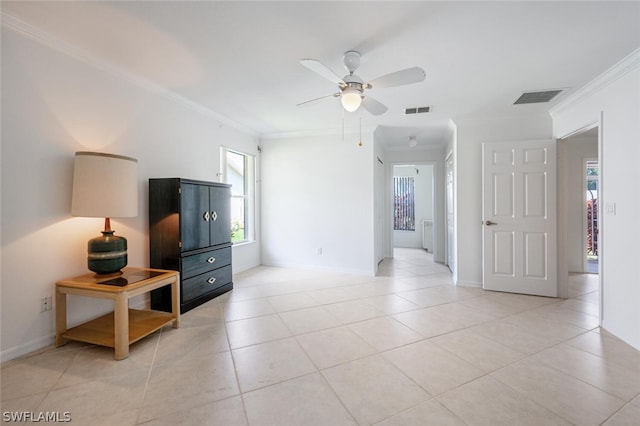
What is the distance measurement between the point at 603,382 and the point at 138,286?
3.37 meters

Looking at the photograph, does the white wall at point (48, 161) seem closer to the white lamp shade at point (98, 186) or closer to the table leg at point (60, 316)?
the table leg at point (60, 316)

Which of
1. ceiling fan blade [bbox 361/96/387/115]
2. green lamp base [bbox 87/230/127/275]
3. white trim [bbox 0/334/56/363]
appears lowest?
white trim [bbox 0/334/56/363]

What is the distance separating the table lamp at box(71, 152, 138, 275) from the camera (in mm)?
2176

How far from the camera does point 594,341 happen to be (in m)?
2.37

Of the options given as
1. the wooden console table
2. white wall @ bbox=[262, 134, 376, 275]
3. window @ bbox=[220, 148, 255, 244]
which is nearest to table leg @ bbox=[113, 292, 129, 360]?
the wooden console table

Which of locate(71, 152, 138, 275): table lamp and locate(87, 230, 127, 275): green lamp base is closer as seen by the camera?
locate(71, 152, 138, 275): table lamp

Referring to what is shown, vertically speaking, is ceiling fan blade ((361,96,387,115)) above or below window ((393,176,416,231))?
above

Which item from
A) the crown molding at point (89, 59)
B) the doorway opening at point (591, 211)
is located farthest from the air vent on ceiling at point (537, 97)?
the crown molding at point (89, 59)

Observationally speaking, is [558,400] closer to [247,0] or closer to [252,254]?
[247,0]

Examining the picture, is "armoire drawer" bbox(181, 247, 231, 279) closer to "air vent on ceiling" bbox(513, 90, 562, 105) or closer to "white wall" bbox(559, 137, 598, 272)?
"air vent on ceiling" bbox(513, 90, 562, 105)

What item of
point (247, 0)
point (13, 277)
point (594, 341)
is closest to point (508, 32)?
point (247, 0)

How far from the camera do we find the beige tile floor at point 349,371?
1.54 meters

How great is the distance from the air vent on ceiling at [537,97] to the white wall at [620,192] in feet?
1.02

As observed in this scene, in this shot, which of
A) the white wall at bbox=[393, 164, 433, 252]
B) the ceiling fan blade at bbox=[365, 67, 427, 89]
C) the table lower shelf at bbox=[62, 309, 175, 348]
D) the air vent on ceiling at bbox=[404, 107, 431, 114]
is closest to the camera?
the ceiling fan blade at bbox=[365, 67, 427, 89]
